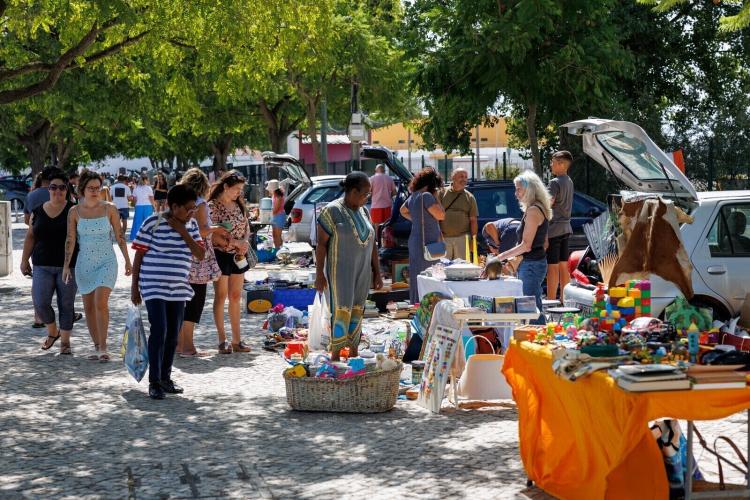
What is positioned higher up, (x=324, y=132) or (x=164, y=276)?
(x=324, y=132)

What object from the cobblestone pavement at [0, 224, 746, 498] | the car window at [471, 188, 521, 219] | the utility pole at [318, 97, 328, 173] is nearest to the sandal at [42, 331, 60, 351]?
the cobblestone pavement at [0, 224, 746, 498]

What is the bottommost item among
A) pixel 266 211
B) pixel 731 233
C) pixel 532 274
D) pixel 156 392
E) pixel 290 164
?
pixel 156 392

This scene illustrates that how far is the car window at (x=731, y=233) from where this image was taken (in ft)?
33.7

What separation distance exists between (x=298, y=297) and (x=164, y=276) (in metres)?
4.93

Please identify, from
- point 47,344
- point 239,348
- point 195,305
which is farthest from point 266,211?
point 195,305

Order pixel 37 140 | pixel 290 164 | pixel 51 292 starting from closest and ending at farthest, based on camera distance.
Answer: pixel 51 292, pixel 290 164, pixel 37 140

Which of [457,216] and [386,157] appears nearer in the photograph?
[457,216]

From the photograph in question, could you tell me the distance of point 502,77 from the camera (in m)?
21.4

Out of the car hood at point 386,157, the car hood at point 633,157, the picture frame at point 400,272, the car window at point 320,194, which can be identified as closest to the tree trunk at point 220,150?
the car window at point 320,194

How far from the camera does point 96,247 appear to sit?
1123 cm

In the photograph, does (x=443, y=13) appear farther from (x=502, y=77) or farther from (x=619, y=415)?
(x=619, y=415)

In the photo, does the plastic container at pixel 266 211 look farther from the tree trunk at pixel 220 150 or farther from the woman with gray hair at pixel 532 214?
the tree trunk at pixel 220 150

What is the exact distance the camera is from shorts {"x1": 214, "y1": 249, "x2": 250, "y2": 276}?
1170cm

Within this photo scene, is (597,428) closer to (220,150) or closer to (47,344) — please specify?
(47,344)
